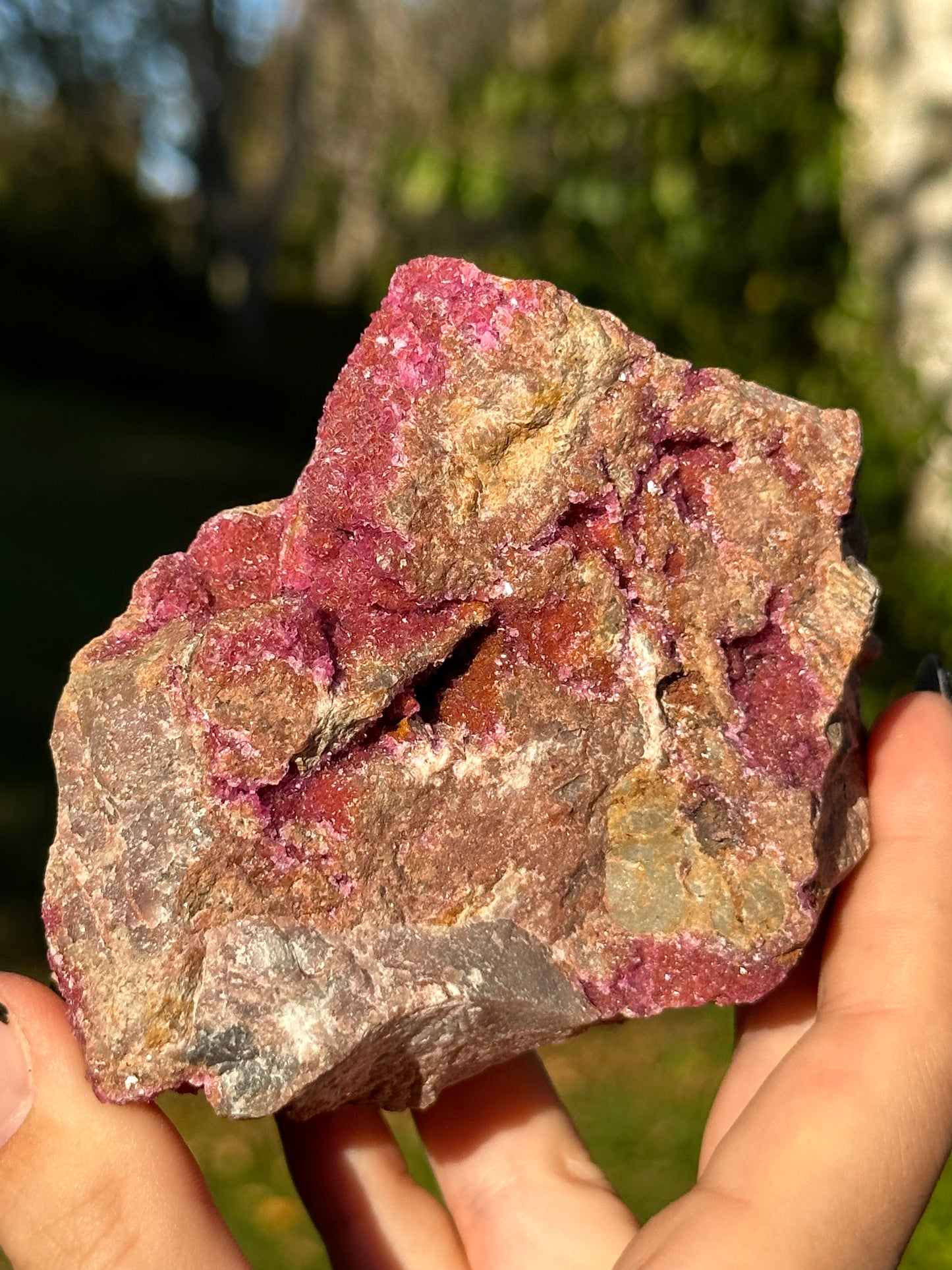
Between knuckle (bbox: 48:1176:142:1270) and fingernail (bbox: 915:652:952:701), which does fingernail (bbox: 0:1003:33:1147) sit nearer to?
knuckle (bbox: 48:1176:142:1270)

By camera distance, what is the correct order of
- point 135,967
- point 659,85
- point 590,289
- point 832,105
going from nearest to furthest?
point 135,967, point 590,289, point 832,105, point 659,85

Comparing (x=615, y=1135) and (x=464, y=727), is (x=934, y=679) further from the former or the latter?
(x=615, y=1135)

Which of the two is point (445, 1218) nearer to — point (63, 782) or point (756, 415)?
point (63, 782)

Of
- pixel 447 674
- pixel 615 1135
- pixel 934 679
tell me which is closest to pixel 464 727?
pixel 447 674

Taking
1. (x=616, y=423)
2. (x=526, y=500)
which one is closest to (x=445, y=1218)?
(x=526, y=500)

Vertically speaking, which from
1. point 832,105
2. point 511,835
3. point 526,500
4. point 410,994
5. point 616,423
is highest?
point 832,105
